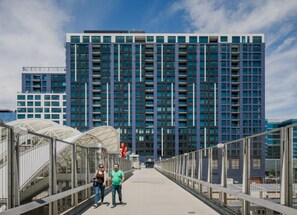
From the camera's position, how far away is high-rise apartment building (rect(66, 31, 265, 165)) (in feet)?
354

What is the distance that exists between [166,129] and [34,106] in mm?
53398

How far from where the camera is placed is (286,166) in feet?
19.6

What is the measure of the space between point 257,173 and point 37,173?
4918 millimetres

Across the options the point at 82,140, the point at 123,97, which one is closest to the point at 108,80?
the point at 123,97

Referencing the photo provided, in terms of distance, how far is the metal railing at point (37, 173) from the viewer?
19.1 ft

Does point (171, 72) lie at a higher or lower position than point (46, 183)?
higher

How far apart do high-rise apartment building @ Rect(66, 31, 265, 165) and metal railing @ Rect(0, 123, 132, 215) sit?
9553cm

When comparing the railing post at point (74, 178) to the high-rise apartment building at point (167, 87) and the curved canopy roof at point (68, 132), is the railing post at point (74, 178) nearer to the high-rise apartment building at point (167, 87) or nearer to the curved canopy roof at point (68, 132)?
the curved canopy roof at point (68, 132)

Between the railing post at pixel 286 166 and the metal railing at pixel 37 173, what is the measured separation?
461cm

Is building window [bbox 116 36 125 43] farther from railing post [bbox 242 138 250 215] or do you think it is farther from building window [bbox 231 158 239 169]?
railing post [bbox 242 138 250 215]

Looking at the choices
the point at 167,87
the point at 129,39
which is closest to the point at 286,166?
the point at 167,87

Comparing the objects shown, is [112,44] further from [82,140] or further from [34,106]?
[82,140]

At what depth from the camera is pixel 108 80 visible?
361 feet

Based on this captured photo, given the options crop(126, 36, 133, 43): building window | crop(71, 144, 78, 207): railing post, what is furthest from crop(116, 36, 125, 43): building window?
crop(71, 144, 78, 207): railing post
